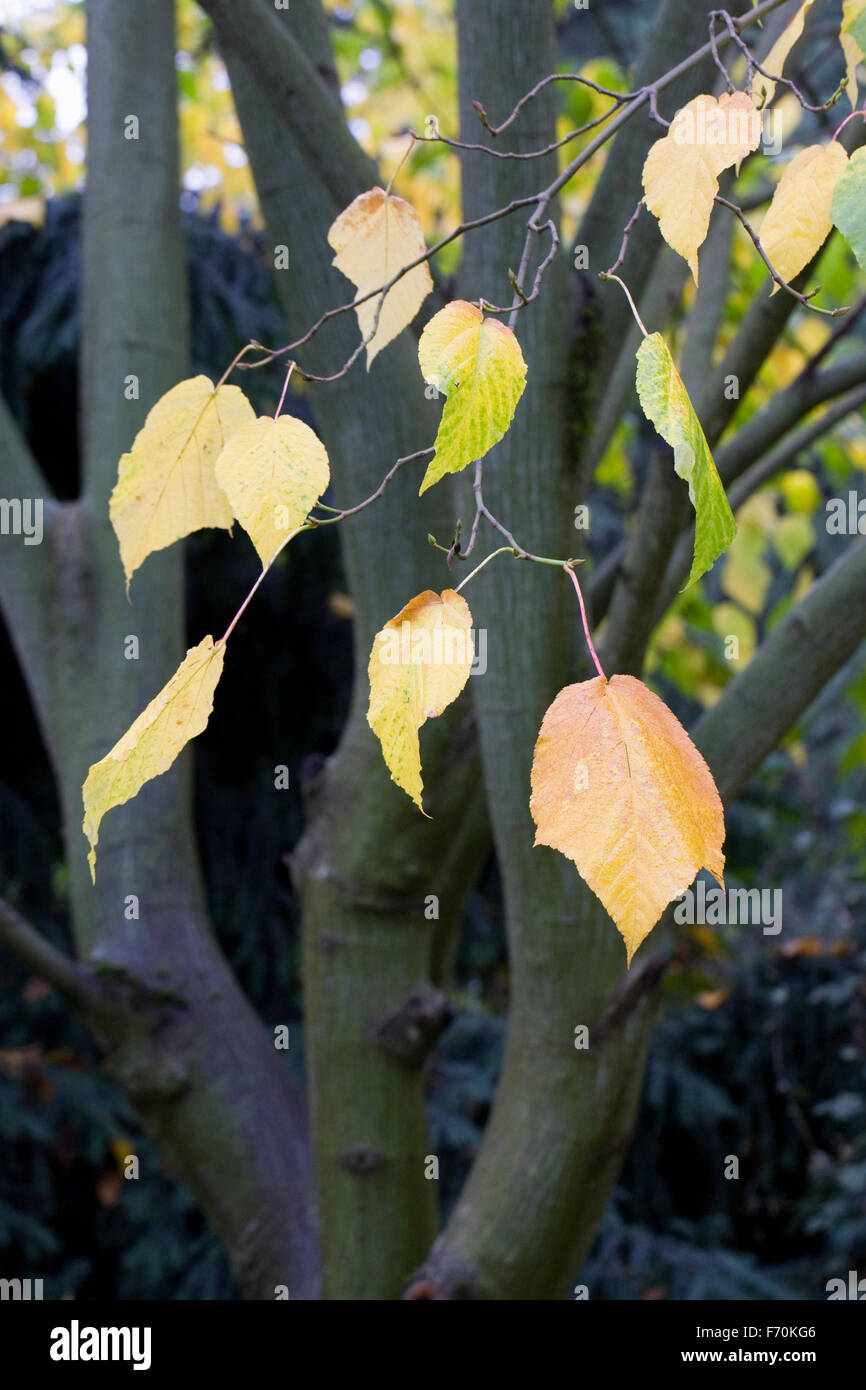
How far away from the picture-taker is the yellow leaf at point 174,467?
36.4 inches

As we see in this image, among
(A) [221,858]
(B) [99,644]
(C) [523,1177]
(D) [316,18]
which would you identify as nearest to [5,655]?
(A) [221,858]

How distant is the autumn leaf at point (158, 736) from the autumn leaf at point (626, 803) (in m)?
0.22

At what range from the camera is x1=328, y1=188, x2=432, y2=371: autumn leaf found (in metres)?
0.99

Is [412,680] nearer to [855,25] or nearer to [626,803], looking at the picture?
[626,803]

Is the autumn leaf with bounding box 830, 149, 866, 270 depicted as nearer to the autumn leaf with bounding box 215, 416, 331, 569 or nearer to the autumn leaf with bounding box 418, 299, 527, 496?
the autumn leaf with bounding box 418, 299, 527, 496

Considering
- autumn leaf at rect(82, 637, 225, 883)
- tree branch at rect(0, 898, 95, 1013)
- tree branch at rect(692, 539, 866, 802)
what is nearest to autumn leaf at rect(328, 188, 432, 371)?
autumn leaf at rect(82, 637, 225, 883)

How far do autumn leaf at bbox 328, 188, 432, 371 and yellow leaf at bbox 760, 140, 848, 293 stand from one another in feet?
0.92

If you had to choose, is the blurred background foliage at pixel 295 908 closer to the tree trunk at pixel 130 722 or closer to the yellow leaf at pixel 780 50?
the tree trunk at pixel 130 722

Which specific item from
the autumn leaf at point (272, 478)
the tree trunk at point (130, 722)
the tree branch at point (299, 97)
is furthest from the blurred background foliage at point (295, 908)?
the autumn leaf at point (272, 478)

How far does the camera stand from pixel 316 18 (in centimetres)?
190

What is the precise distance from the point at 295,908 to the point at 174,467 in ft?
8.07


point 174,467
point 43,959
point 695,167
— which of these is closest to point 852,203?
point 695,167
